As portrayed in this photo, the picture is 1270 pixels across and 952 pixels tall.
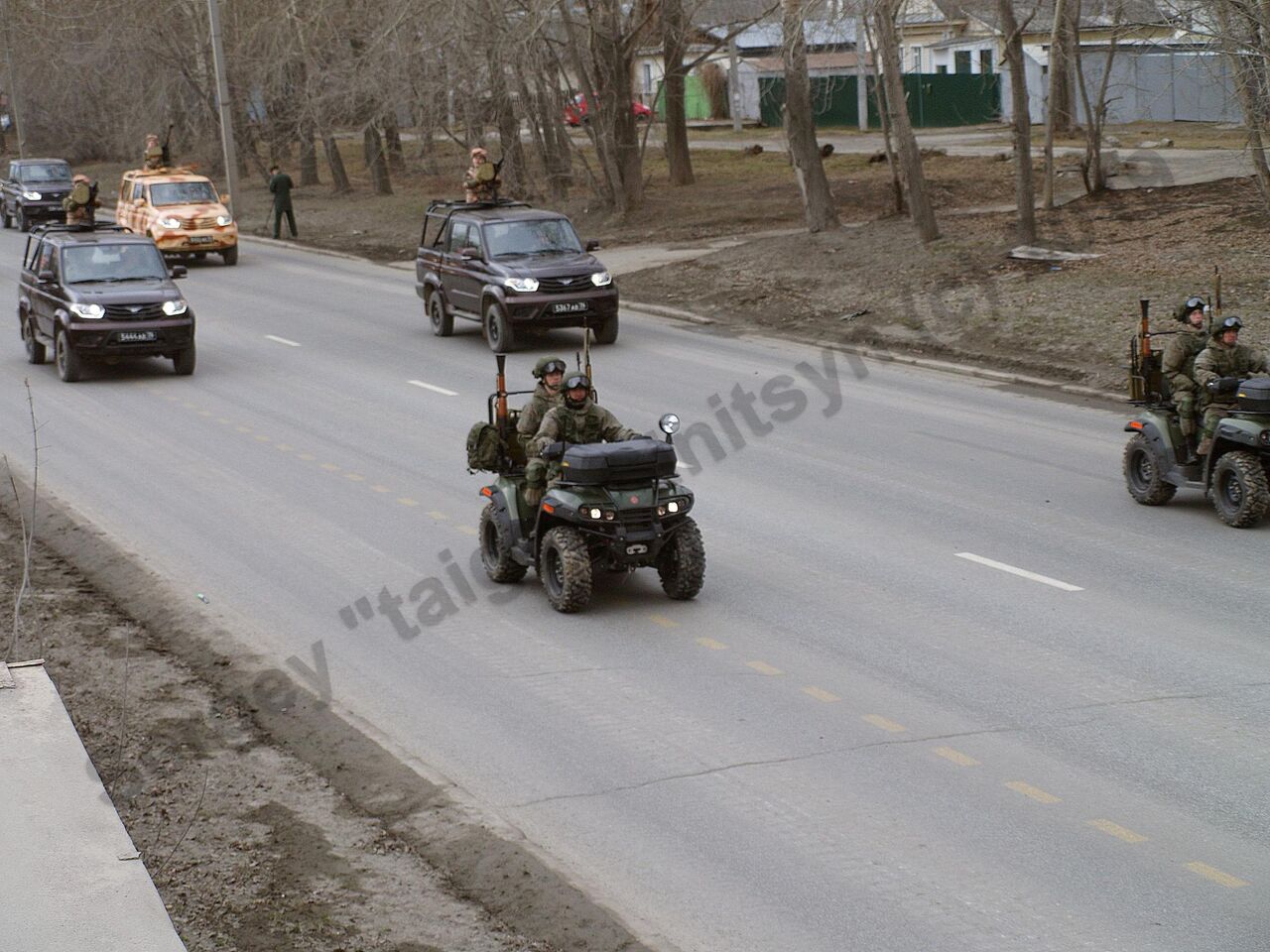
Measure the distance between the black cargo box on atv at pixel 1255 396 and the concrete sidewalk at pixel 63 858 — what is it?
912 centimetres

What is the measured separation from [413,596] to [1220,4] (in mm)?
14549

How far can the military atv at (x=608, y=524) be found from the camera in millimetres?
11312

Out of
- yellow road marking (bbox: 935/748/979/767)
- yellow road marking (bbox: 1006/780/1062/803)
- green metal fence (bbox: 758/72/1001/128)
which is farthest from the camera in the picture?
green metal fence (bbox: 758/72/1001/128)

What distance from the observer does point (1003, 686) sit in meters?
9.80

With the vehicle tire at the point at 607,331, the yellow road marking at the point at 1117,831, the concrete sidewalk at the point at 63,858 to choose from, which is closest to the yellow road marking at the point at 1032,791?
the yellow road marking at the point at 1117,831

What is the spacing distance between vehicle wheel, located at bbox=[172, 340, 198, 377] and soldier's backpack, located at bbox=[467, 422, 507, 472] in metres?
10.8

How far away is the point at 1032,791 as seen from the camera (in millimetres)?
8242

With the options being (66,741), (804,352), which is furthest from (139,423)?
(66,741)

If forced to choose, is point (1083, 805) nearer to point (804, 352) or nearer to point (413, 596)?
point (413, 596)

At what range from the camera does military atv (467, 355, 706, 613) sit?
11312 mm

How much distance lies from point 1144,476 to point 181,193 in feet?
86.4

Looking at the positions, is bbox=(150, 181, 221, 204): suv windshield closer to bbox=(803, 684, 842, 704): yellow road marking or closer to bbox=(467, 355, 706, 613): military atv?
bbox=(467, 355, 706, 613): military atv

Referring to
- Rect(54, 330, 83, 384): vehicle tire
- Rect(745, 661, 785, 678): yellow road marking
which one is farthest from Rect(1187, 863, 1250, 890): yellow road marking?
Rect(54, 330, 83, 384): vehicle tire

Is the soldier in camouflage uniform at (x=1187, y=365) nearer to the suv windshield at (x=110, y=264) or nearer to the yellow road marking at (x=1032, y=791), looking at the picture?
the yellow road marking at (x=1032, y=791)
